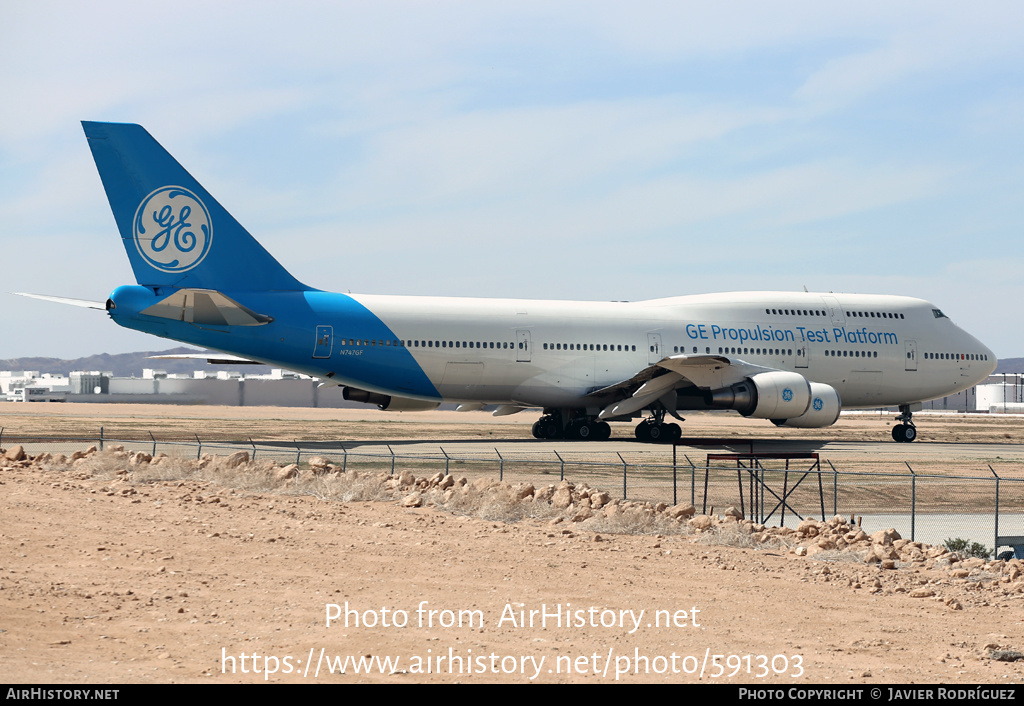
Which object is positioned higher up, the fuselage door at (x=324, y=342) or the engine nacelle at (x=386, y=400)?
the fuselage door at (x=324, y=342)

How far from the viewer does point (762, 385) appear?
3083 cm

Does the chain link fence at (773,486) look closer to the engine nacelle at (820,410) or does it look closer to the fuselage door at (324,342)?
the fuselage door at (324,342)

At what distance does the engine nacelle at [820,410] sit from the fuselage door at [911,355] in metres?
5.99

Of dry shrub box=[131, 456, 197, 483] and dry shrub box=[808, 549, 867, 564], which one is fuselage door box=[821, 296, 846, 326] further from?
dry shrub box=[131, 456, 197, 483]

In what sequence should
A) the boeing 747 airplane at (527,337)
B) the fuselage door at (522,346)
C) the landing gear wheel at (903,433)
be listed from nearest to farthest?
the boeing 747 airplane at (527,337) < the fuselage door at (522,346) < the landing gear wheel at (903,433)

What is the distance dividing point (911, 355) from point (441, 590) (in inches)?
1109

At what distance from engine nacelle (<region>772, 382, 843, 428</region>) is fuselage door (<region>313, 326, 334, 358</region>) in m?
12.8

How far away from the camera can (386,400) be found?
32781 mm

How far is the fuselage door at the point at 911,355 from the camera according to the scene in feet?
119

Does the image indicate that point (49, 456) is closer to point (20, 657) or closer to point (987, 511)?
point (20, 657)

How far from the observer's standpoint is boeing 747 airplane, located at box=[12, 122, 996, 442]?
27.8 m

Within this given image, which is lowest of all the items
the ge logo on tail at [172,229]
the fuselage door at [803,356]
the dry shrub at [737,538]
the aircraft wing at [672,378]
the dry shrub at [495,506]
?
the dry shrub at [737,538]

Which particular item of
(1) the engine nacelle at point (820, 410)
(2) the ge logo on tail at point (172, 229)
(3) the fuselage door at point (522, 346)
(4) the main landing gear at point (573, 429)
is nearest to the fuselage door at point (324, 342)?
(2) the ge logo on tail at point (172, 229)

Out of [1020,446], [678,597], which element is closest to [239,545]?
[678,597]
